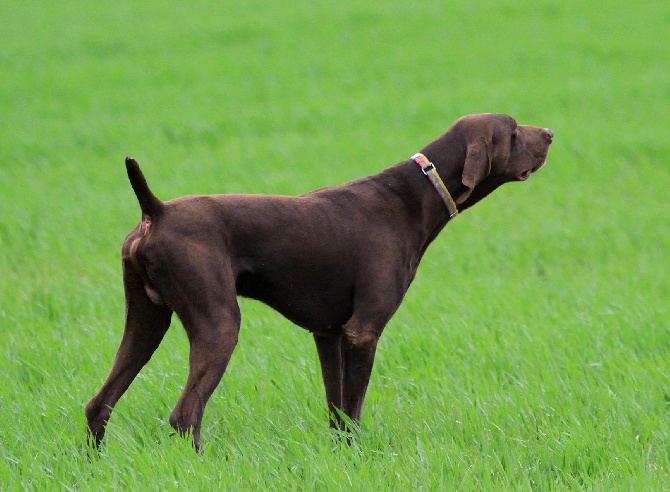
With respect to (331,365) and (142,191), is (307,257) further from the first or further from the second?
(142,191)

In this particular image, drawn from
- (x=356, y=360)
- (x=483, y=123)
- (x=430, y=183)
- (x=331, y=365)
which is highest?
(x=483, y=123)

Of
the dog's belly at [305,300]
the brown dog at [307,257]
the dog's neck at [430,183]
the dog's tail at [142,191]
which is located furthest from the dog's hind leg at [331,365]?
the dog's tail at [142,191]

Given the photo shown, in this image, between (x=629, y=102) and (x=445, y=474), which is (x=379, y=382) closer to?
(x=445, y=474)

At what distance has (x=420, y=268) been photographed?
852cm

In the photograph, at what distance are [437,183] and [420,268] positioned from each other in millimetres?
3800

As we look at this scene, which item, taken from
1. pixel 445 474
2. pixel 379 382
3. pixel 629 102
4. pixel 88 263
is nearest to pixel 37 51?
pixel 629 102

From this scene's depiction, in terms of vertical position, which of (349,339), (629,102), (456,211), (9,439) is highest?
(456,211)

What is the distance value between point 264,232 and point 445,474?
125 centimetres

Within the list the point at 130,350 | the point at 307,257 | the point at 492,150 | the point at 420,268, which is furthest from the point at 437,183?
the point at 420,268

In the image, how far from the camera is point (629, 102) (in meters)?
14.9

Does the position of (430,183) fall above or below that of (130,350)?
above

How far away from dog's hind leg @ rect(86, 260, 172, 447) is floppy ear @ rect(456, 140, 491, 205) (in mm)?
1481

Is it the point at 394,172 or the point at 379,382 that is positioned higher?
the point at 394,172

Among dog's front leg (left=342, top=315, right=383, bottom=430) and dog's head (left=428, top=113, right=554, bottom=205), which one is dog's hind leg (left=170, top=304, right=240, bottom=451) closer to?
dog's front leg (left=342, top=315, right=383, bottom=430)
